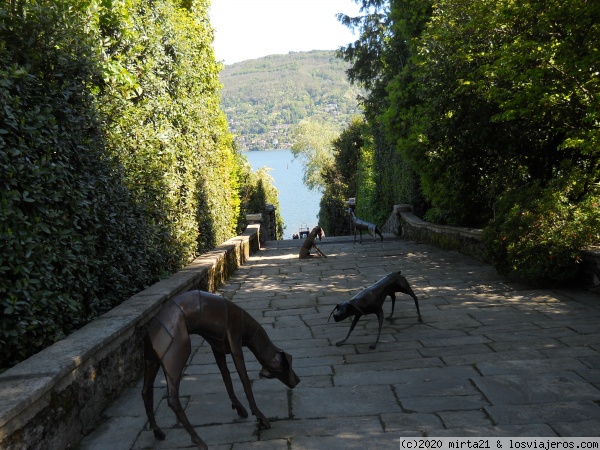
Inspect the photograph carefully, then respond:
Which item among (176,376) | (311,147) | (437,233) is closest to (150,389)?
(176,376)

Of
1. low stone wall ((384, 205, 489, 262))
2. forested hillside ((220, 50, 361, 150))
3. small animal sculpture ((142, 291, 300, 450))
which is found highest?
forested hillside ((220, 50, 361, 150))

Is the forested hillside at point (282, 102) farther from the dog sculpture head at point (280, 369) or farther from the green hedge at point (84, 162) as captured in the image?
the dog sculpture head at point (280, 369)

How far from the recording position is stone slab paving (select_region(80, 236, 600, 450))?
359 cm

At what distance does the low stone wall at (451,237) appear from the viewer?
7.36m

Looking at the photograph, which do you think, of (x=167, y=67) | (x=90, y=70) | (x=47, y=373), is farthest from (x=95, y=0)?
(x=47, y=373)

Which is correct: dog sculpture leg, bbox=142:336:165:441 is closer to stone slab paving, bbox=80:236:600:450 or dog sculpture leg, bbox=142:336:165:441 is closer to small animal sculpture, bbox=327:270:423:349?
stone slab paving, bbox=80:236:600:450

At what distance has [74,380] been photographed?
369cm

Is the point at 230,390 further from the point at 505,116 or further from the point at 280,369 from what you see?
the point at 505,116

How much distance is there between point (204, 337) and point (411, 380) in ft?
5.95

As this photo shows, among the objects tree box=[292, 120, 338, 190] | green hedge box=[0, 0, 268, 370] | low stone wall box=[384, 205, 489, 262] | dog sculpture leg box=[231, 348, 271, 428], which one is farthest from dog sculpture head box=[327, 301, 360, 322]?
tree box=[292, 120, 338, 190]

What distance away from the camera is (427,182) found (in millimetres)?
14094

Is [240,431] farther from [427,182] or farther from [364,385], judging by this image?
[427,182]

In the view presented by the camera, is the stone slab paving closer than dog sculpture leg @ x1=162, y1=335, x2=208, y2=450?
No

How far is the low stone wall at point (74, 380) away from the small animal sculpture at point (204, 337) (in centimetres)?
51
